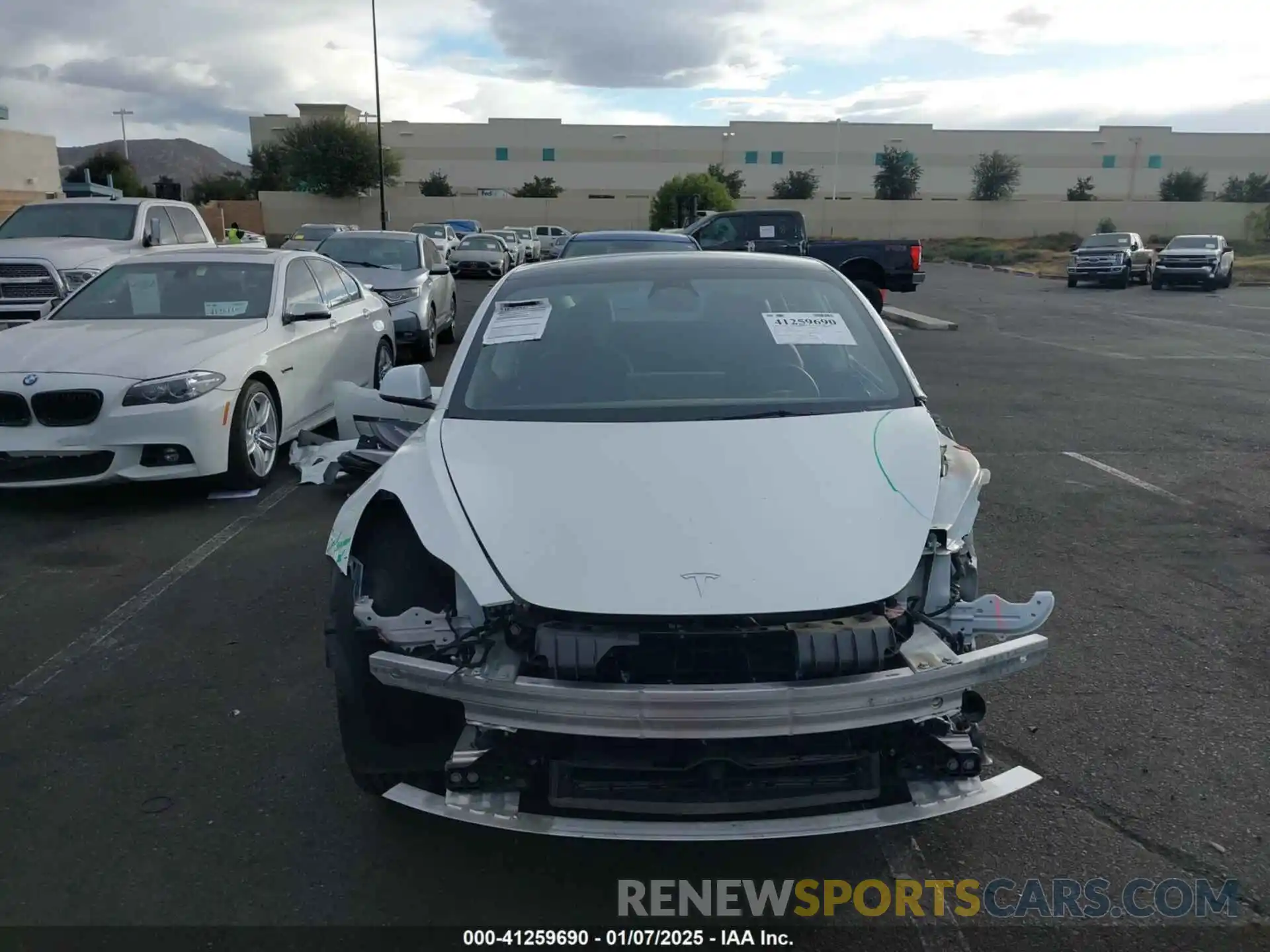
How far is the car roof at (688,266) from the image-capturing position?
4.51m

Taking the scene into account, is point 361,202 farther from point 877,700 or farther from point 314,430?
point 877,700

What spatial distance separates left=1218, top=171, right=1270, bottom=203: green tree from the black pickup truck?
6896 centimetres

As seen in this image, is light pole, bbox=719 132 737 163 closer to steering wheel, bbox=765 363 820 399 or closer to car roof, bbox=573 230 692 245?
car roof, bbox=573 230 692 245

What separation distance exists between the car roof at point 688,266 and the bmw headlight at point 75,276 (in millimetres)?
9426

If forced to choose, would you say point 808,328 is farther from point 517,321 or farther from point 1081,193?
point 1081,193

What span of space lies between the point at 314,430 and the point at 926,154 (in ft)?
285

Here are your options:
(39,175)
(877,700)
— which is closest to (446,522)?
(877,700)

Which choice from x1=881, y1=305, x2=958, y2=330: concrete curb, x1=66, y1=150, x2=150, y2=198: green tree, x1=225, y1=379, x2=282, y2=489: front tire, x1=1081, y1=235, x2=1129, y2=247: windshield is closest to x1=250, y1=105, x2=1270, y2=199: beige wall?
x1=66, y1=150, x2=150, y2=198: green tree

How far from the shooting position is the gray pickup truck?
31906mm

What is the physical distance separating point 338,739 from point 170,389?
3.54 meters

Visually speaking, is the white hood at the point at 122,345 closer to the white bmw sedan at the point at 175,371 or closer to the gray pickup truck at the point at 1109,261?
the white bmw sedan at the point at 175,371

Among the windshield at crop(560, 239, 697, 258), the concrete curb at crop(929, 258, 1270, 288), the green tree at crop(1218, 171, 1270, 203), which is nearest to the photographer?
the windshield at crop(560, 239, 697, 258)

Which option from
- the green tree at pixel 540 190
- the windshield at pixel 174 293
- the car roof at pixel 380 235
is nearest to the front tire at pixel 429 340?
the car roof at pixel 380 235

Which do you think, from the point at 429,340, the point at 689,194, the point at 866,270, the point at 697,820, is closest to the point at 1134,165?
the point at 689,194
